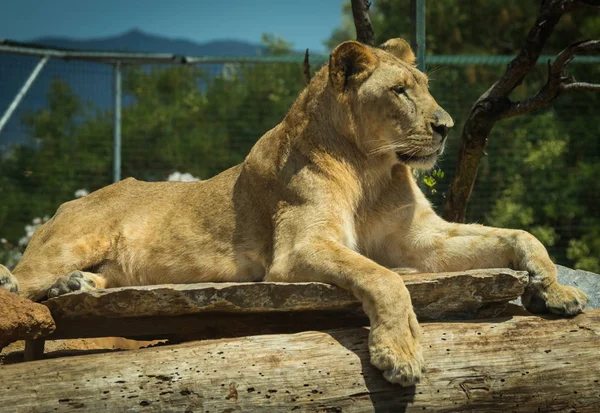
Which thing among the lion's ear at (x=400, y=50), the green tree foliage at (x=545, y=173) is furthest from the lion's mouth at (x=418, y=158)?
the green tree foliage at (x=545, y=173)

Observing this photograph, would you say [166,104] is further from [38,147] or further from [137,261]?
[137,261]

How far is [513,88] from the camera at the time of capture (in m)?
7.01

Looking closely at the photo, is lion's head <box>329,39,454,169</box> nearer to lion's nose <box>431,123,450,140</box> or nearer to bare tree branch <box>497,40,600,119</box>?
lion's nose <box>431,123,450,140</box>

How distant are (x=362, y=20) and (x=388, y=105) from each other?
2.06m

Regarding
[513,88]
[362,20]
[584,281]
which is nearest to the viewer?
[584,281]

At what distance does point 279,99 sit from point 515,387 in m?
9.69

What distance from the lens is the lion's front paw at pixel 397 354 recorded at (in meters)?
4.43

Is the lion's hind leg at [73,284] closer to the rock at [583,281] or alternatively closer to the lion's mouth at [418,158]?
the lion's mouth at [418,158]

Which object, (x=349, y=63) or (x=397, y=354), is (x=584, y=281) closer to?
(x=349, y=63)

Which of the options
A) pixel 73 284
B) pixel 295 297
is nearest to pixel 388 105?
pixel 295 297

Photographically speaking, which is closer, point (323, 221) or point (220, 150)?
point (323, 221)

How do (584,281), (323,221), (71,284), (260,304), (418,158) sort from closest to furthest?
(260,304) < (323,221) < (418,158) < (71,284) < (584,281)

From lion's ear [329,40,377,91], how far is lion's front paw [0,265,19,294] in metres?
2.35

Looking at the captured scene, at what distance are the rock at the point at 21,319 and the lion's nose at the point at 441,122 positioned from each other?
254 cm
